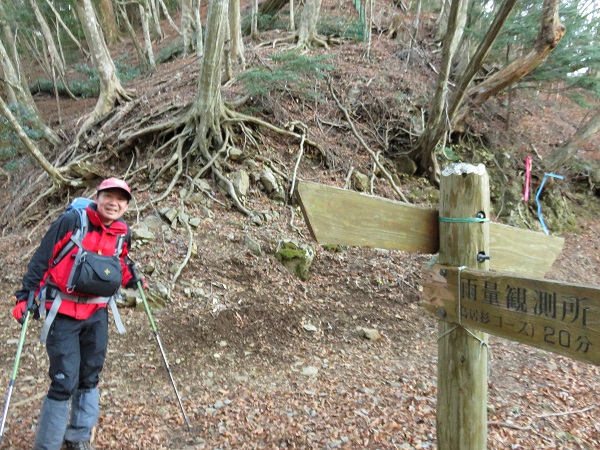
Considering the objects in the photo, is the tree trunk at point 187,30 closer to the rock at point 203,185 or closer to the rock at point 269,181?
the rock at point 269,181

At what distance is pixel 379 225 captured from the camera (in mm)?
2041

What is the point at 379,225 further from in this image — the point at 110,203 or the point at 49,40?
the point at 49,40

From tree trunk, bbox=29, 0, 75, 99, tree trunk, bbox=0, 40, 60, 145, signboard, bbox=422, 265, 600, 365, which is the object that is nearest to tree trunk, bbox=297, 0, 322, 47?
tree trunk, bbox=0, 40, 60, 145

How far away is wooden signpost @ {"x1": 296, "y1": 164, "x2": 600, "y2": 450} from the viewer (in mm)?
1808

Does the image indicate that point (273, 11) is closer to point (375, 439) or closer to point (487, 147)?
point (487, 147)

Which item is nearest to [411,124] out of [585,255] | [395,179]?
[395,179]

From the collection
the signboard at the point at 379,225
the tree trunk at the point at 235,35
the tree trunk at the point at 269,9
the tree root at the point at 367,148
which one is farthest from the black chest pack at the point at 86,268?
the tree trunk at the point at 269,9

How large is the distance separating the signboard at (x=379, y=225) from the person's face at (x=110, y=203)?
156 cm

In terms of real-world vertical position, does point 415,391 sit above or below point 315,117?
below

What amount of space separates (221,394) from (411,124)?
26.8 ft

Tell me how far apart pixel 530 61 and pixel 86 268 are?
8.17 meters

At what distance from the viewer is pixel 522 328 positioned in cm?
170

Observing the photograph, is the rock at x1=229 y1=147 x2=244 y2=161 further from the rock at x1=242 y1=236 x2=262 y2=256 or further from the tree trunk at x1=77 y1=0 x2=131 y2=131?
the tree trunk at x1=77 y1=0 x2=131 y2=131

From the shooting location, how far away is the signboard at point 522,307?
4.90 feet
